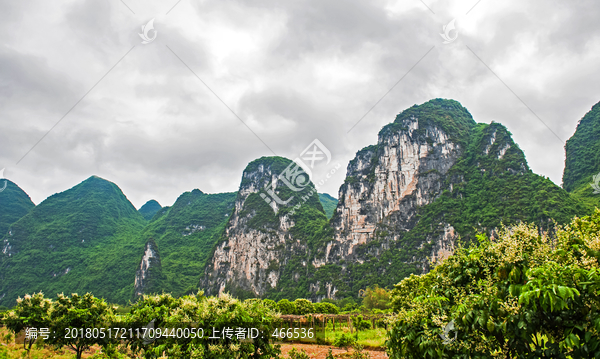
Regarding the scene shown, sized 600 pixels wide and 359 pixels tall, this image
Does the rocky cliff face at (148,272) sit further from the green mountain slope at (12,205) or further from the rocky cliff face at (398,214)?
the green mountain slope at (12,205)

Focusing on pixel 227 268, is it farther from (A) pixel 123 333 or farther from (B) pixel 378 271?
(A) pixel 123 333

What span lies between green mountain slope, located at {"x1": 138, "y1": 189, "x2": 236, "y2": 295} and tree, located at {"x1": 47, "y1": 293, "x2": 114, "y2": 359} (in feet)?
353

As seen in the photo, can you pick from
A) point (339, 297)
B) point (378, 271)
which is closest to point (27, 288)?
point (339, 297)

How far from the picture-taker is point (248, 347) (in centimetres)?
796

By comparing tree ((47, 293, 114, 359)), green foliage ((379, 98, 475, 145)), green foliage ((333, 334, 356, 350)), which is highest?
green foliage ((379, 98, 475, 145))

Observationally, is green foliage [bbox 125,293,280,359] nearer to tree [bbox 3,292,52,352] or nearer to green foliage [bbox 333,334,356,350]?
green foliage [bbox 333,334,356,350]

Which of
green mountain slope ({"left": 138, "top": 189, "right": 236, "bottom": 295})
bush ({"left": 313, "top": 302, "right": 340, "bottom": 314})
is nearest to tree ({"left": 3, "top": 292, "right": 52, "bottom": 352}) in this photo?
bush ({"left": 313, "top": 302, "right": 340, "bottom": 314})

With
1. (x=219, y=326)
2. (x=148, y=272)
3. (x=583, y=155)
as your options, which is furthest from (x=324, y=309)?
(x=583, y=155)

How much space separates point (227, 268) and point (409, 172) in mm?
76538

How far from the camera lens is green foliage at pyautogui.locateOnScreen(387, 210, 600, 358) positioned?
13.0ft

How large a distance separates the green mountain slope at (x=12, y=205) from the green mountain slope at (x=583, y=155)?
22418cm

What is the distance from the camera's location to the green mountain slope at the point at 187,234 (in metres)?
127

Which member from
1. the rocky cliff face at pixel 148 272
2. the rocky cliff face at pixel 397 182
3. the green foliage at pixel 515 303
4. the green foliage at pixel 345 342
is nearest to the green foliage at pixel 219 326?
the green foliage at pixel 515 303

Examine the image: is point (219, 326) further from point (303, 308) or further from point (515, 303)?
point (303, 308)
